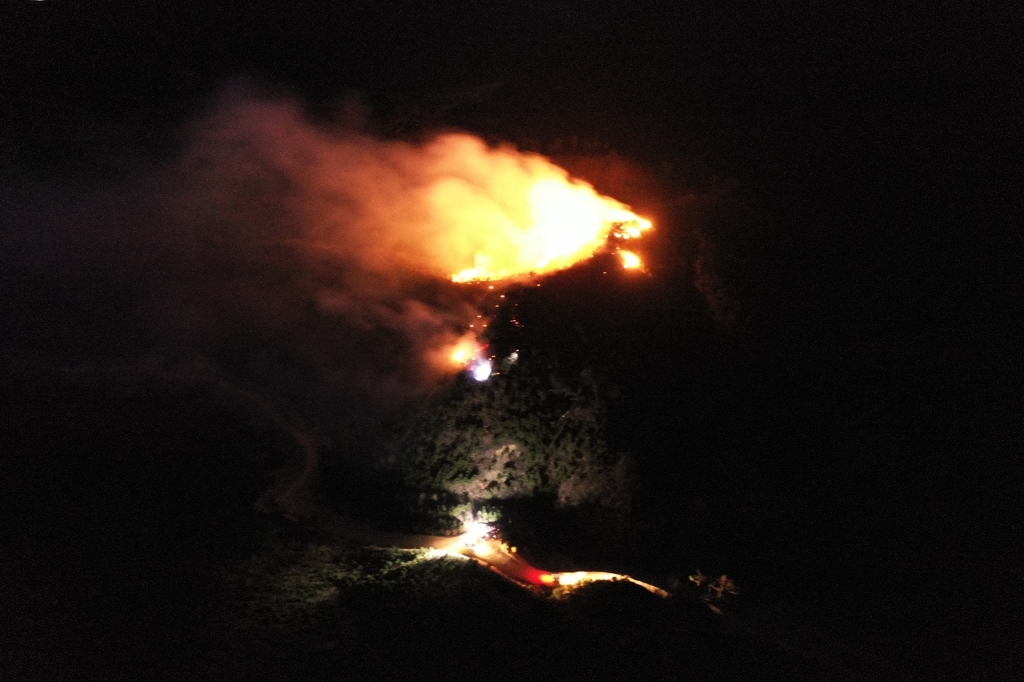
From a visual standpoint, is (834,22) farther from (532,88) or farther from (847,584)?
(847,584)

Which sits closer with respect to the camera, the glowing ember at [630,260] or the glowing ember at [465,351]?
the glowing ember at [465,351]

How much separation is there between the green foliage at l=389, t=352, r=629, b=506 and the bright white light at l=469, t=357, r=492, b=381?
221 mm

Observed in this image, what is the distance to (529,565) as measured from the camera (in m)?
16.2

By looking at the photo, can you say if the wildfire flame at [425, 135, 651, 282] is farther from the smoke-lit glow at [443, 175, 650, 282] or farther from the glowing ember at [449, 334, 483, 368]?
the glowing ember at [449, 334, 483, 368]

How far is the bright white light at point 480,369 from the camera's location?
1786 cm

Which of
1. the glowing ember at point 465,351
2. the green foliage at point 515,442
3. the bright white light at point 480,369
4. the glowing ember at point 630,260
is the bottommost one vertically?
the green foliage at point 515,442

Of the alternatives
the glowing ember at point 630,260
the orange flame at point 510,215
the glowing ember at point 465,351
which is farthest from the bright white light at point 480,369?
the glowing ember at point 630,260

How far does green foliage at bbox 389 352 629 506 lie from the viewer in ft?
55.7

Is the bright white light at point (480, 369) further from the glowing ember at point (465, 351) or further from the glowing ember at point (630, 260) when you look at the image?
the glowing ember at point (630, 260)

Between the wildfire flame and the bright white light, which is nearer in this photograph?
the bright white light

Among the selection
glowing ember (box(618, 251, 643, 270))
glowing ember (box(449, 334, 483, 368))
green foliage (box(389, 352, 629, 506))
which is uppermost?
glowing ember (box(618, 251, 643, 270))

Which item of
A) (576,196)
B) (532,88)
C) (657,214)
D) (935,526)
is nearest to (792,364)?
(935,526)

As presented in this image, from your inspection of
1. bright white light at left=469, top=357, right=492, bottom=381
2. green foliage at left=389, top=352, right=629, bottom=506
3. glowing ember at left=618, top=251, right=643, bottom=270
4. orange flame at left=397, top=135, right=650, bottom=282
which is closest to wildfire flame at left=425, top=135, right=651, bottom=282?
orange flame at left=397, top=135, right=650, bottom=282

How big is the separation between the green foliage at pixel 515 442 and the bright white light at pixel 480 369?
22 cm
